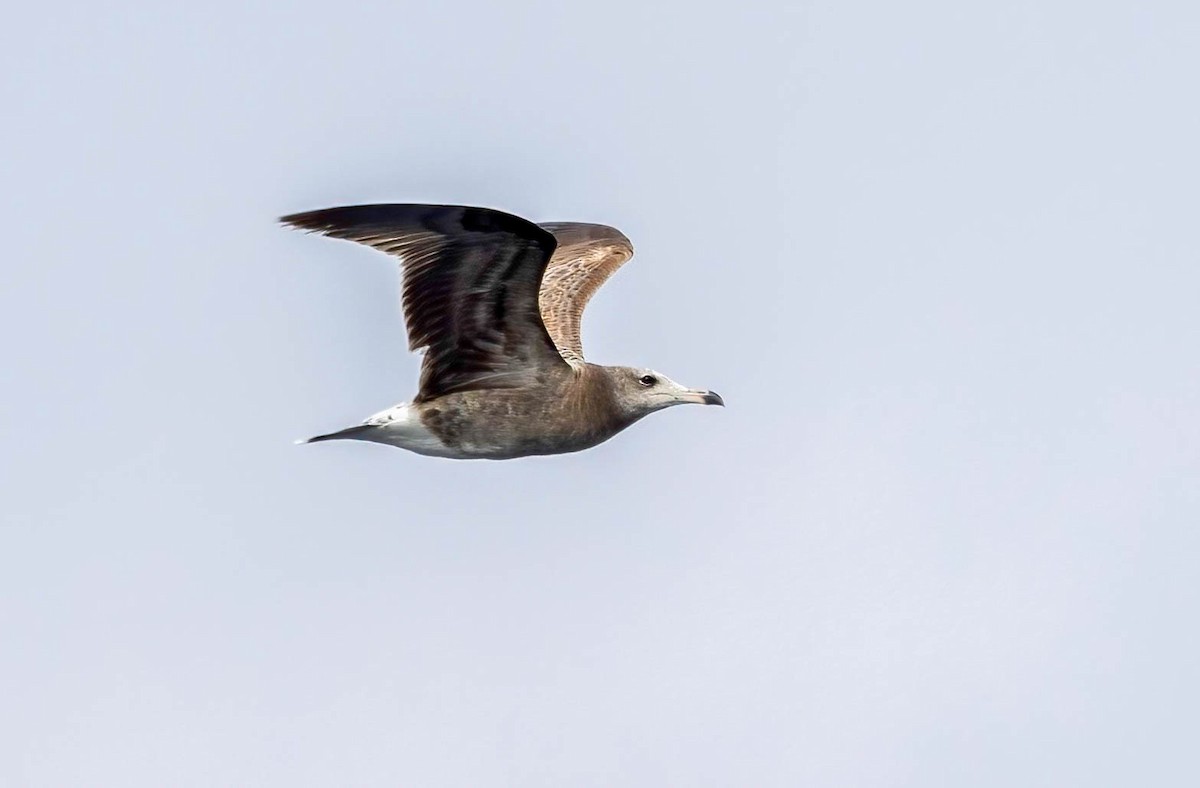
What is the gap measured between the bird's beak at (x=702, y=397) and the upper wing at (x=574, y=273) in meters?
1.24

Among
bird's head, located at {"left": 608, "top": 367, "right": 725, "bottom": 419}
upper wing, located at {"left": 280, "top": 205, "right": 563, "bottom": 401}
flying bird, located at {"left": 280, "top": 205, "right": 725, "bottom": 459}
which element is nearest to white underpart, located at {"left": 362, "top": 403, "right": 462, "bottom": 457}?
flying bird, located at {"left": 280, "top": 205, "right": 725, "bottom": 459}

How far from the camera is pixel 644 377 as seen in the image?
788 inches

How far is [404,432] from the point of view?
63.9ft

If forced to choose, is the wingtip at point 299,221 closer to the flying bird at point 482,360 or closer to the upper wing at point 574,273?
the flying bird at point 482,360

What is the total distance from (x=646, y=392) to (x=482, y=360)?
1.64 meters

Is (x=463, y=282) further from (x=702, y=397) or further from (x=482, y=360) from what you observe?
(x=702, y=397)

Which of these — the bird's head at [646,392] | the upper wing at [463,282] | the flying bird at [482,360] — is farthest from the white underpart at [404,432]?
the bird's head at [646,392]

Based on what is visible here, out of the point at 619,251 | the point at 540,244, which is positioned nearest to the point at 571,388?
the point at 540,244

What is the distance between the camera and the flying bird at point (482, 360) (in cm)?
1817

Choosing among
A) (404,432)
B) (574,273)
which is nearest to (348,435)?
(404,432)

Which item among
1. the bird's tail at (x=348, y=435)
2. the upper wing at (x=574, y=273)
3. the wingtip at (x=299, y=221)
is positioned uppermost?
the wingtip at (x=299, y=221)

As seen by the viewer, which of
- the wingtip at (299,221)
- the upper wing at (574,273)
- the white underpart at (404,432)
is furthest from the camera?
the upper wing at (574,273)

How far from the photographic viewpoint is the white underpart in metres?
19.4

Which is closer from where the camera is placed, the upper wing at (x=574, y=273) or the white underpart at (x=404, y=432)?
the white underpart at (x=404, y=432)
